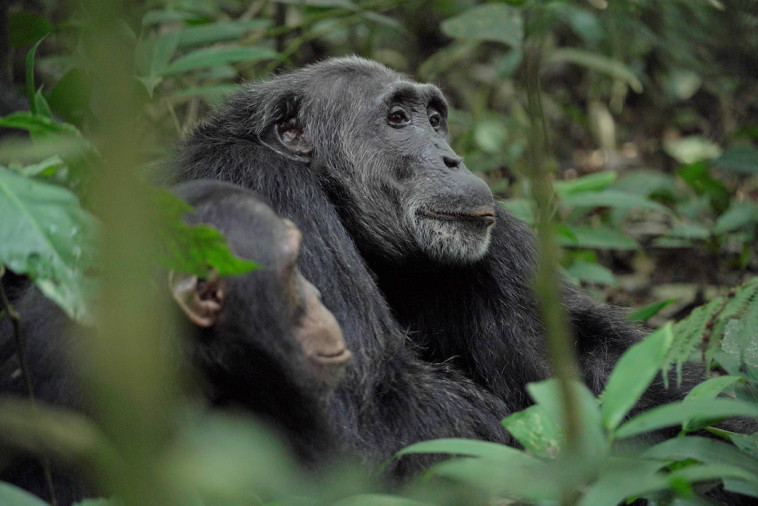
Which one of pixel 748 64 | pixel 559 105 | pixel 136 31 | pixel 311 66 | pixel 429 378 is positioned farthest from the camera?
pixel 559 105

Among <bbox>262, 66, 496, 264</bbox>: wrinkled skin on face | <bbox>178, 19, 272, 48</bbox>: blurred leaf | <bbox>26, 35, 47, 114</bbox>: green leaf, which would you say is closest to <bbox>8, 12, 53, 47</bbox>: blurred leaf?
<bbox>178, 19, 272, 48</bbox>: blurred leaf

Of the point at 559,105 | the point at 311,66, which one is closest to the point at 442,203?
the point at 311,66

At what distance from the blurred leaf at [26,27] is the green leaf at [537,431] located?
360 centimetres

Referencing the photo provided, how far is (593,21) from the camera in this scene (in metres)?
7.22

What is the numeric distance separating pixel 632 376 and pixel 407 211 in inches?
81.2

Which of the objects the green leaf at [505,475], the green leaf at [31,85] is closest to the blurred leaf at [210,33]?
the green leaf at [31,85]

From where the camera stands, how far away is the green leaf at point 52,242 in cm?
193

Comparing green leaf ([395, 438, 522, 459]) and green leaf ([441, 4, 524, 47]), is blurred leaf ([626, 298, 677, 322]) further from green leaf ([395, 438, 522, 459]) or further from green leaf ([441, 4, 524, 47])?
green leaf ([395, 438, 522, 459])

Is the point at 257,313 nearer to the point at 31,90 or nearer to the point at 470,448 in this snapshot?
the point at 470,448

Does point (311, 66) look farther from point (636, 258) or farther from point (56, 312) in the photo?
point (636, 258)

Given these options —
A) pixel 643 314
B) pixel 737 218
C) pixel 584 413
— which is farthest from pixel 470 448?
pixel 737 218

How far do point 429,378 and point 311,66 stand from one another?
1.87 meters

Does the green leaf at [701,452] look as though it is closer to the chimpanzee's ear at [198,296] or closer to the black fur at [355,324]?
the black fur at [355,324]

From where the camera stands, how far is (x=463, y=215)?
3719mm
